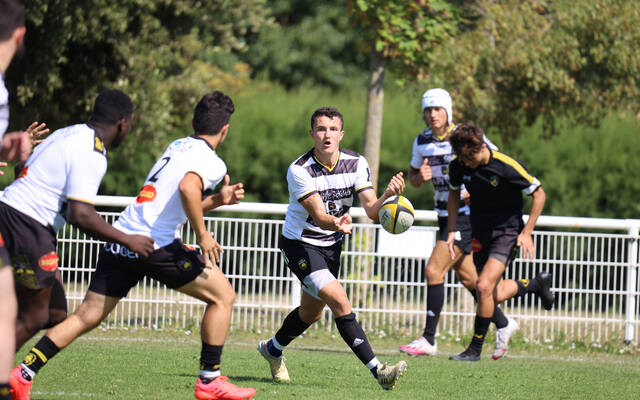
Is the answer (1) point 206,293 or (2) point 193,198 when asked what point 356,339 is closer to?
(1) point 206,293

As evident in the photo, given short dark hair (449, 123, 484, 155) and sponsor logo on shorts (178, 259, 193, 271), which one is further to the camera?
short dark hair (449, 123, 484, 155)

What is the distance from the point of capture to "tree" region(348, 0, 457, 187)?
1140 centimetres

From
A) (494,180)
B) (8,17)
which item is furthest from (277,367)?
(8,17)

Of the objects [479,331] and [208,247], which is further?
[479,331]

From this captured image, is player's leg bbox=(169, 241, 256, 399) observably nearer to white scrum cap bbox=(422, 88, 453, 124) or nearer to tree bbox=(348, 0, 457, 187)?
white scrum cap bbox=(422, 88, 453, 124)

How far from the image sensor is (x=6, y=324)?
405 cm

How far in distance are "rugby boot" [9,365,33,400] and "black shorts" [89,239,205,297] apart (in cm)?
70

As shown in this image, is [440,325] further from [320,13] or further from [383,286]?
[320,13]

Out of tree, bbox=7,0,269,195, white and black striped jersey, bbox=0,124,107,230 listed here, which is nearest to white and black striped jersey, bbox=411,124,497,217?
tree, bbox=7,0,269,195

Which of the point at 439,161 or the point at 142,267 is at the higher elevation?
the point at 439,161

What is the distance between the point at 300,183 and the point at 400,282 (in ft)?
12.8

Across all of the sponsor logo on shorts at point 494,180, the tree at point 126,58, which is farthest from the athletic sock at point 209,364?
the tree at point 126,58

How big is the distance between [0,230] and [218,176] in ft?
4.57

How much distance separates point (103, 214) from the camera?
10422 mm
